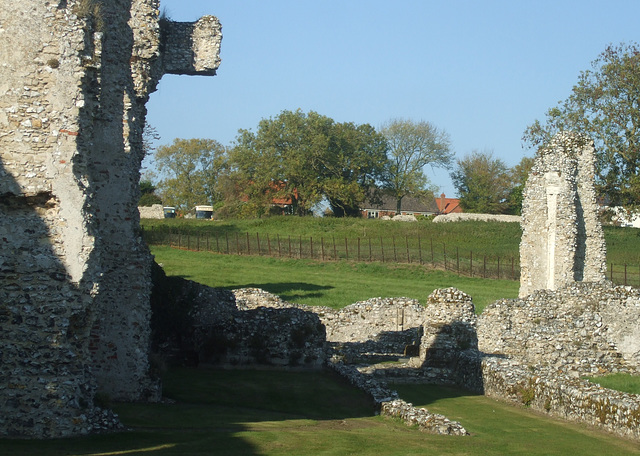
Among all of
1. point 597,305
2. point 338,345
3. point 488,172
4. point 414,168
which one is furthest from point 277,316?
point 488,172

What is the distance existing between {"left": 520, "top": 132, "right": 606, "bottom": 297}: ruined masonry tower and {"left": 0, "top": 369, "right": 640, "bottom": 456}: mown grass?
8.82 meters

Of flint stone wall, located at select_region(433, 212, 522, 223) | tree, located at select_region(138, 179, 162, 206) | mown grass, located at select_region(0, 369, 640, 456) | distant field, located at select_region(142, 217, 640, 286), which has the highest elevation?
tree, located at select_region(138, 179, 162, 206)

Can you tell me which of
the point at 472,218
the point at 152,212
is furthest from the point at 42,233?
the point at 472,218

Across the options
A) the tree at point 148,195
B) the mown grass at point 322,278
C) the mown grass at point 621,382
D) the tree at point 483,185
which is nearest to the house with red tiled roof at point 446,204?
the tree at point 483,185

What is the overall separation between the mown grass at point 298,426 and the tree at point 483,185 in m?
82.0

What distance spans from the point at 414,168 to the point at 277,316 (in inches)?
2889

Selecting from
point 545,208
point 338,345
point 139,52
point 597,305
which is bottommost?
point 338,345

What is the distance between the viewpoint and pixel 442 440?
12.1 metres

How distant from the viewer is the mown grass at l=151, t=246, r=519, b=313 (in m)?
36.5

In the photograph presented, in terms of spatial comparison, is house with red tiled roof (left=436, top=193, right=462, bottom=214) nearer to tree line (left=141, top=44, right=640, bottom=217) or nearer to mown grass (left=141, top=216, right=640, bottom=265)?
tree line (left=141, top=44, right=640, bottom=217)

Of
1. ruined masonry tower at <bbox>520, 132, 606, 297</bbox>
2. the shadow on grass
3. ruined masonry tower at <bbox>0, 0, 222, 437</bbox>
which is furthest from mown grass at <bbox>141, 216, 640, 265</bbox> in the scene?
ruined masonry tower at <bbox>0, 0, 222, 437</bbox>

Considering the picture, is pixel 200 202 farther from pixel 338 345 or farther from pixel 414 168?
pixel 338 345

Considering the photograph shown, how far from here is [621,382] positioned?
17141 millimetres

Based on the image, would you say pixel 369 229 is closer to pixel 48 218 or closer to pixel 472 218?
pixel 472 218
